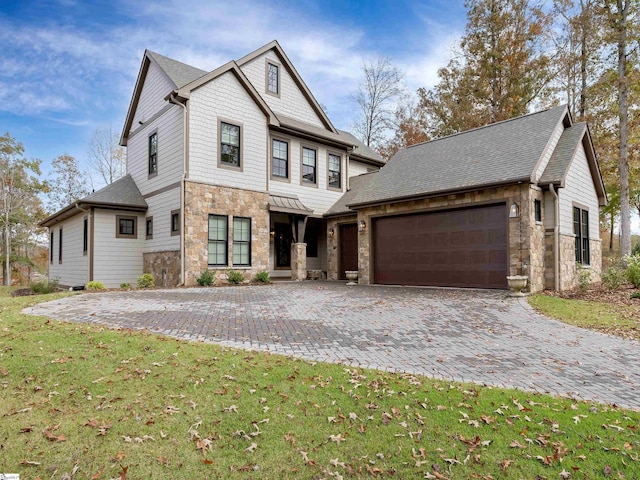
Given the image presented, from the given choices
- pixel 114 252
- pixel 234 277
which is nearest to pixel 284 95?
→ pixel 234 277

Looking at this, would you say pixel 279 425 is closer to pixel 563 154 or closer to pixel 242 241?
pixel 242 241

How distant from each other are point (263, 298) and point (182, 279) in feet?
13.7

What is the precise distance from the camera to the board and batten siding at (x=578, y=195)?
12.5 metres

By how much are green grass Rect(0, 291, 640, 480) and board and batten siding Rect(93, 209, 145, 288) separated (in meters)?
11.0

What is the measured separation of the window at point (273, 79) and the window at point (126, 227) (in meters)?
8.14

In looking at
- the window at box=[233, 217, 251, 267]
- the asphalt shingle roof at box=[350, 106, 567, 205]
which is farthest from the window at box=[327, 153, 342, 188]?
the window at box=[233, 217, 251, 267]

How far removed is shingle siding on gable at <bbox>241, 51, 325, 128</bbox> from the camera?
1661 cm

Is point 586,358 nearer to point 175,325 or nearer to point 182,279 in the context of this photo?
point 175,325

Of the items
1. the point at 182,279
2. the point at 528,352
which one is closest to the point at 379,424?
the point at 528,352

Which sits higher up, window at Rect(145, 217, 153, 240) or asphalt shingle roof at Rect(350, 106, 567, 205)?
asphalt shingle roof at Rect(350, 106, 567, 205)

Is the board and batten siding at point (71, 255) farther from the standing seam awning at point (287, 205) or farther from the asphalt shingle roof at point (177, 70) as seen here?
the standing seam awning at point (287, 205)

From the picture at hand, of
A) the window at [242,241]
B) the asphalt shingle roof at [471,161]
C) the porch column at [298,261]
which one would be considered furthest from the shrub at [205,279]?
the asphalt shingle roof at [471,161]

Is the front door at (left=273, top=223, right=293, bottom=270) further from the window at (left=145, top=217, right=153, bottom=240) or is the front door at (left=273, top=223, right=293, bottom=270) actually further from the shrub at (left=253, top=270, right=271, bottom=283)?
the window at (left=145, top=217, right=153, bottom=240)

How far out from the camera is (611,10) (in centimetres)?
1633
